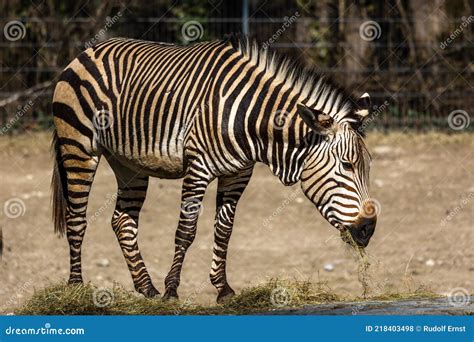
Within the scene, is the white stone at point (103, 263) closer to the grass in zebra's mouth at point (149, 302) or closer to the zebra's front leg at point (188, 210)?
the grass in zebra's mouth at point (149, 302)

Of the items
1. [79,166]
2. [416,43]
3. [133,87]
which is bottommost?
[79,166]

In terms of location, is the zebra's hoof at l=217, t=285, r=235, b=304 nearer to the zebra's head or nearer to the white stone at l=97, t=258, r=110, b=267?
the zebra's head

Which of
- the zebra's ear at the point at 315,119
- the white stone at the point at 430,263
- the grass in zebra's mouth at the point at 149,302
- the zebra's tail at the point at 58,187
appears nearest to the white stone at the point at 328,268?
the white stone at the point at 430,263

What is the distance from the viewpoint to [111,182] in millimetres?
15102

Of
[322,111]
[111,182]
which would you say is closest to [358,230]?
[322,111]

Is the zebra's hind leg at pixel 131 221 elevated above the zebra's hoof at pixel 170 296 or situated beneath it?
elevated above

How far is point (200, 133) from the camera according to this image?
26.8 ft

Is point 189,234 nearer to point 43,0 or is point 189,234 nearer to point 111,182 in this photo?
point 111,182

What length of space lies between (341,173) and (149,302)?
184 centimetres

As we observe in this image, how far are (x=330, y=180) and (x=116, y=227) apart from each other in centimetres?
218

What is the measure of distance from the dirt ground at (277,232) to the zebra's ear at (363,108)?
286cm

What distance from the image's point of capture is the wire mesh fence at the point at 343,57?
17.1 metres

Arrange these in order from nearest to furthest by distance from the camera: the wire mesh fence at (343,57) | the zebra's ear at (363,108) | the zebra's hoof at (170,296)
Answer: the zebra's ear at (363,108), the zebra's hoof at (170,296), the wire mesh fence at (343,57)

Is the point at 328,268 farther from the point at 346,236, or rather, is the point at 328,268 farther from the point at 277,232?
the point at 346,236
